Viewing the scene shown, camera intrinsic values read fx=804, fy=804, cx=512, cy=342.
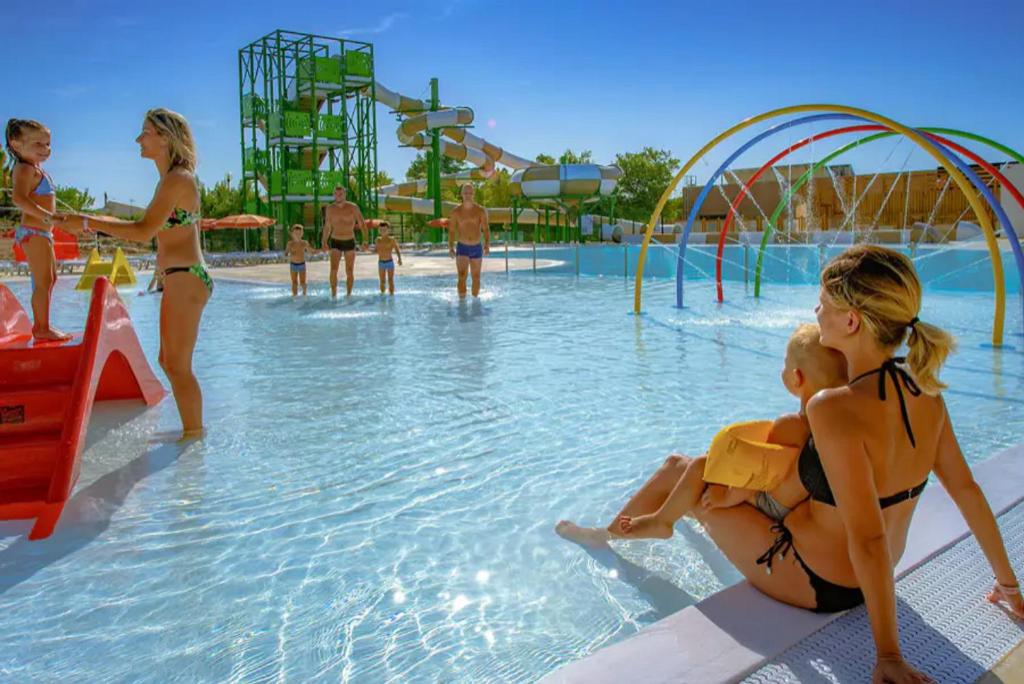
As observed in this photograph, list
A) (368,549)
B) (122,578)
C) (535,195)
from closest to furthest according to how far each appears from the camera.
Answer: (122,578) → (368,549) → (535,195)

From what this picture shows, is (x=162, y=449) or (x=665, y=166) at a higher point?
(x=665, y=166)

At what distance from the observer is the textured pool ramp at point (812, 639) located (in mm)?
1673

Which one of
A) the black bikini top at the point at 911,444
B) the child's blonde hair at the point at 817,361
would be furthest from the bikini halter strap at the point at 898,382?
the child's blonde hair at the point at 817,361

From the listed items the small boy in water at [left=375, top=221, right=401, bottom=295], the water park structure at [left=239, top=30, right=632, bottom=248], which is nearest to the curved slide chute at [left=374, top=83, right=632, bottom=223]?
the water park structure at [left=239, top=30, right=632, bottom=248]

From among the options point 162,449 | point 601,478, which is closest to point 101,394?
point 162,449

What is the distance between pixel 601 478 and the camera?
142 inches

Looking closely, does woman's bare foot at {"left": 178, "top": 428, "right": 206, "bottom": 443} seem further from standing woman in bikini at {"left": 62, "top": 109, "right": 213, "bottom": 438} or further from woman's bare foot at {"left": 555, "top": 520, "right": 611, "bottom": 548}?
woman's bare foot at {"left": 555, "top": 520, "right": 611, "bottom": 548}

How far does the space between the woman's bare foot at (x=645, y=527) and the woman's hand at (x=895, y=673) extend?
31.0 inches

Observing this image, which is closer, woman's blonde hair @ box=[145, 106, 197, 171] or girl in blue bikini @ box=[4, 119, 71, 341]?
woman's blonde hair @ box=[145, 106, 197, 171]

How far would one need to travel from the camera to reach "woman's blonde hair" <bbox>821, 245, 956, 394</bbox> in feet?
5.18

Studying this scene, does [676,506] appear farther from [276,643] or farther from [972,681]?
[276,643]

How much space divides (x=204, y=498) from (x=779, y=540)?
2.38 metres

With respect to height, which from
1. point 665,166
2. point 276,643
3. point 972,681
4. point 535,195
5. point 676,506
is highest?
point 665,166

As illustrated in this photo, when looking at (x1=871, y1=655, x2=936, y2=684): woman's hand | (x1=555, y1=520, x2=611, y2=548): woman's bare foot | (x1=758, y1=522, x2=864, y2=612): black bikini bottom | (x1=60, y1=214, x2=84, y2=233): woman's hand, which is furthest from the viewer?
(x1=60, y1=214, x2=84, y2=233): woman's hand
